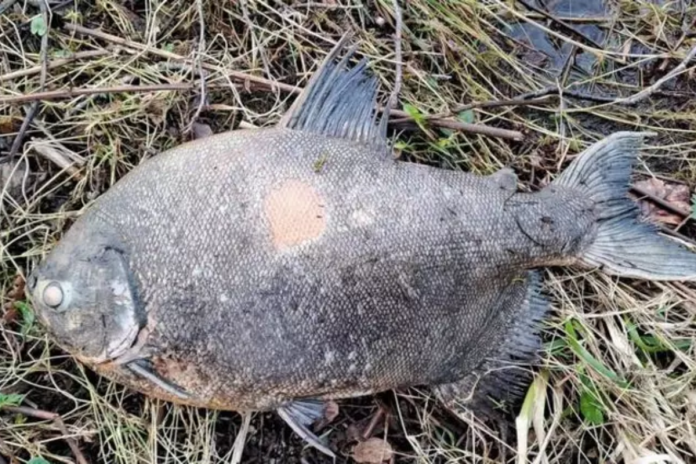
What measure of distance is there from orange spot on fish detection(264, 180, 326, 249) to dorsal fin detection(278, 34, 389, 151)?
29cm

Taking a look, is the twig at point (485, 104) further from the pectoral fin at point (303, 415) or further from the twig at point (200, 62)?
the pectoral fin at point (303, 415)

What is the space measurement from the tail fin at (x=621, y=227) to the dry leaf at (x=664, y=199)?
0.26 meters

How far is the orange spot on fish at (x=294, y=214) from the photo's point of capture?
2.92 m

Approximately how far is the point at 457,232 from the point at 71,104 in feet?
5.48

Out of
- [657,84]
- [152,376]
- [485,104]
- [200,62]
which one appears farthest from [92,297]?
[657,84]

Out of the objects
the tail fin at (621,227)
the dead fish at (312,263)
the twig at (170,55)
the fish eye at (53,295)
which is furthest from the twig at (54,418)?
the tail fin at (621,227)

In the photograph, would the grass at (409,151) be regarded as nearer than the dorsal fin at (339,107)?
No

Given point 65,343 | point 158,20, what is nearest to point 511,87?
point 158,20

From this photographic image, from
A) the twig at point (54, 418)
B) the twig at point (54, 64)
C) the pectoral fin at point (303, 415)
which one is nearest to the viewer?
the pectoral fin at point (303, 415)

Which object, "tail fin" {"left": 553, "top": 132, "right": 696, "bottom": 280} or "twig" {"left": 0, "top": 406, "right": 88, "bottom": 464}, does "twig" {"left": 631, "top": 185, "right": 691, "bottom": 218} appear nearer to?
"tail fin" {"left": 553, "top": 132, "right": 696, "bottom": 280}

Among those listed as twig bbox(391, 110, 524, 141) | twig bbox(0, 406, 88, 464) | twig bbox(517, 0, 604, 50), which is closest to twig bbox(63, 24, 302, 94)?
twig bbox(391, 110, 524, 141)

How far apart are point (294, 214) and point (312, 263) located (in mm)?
180

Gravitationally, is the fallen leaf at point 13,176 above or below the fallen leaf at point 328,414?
above

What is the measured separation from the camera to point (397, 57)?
11.7ft
